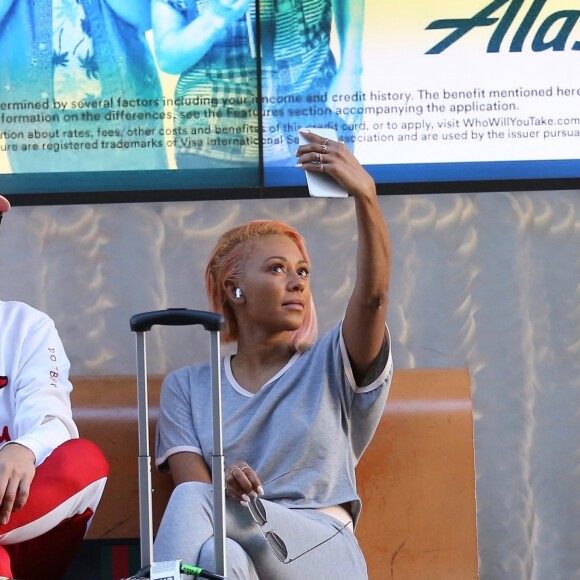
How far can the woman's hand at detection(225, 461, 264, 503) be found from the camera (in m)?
2.63

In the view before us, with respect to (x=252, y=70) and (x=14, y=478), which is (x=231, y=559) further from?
(x=252, y=70)

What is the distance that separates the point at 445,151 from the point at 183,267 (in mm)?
900

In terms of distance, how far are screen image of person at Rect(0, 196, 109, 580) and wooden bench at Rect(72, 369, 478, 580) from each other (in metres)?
0.55

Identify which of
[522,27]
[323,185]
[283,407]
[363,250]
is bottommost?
[283,407]

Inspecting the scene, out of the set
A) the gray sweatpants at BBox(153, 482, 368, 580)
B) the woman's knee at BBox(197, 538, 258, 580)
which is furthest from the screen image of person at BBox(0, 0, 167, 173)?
the woman's knee at BBox(197, 538, 258, 580)

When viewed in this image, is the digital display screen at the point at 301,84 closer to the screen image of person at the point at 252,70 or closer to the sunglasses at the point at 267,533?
the screen image of person at the point at 252,70

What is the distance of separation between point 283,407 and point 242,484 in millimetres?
459

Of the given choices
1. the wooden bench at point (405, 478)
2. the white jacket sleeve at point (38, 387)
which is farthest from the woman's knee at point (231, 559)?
the wooden bench at point (405, 478)

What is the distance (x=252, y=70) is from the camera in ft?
12.2

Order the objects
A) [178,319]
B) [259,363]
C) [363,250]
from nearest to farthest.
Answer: [178,319], [363,250], [259,363]

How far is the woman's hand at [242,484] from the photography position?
263 cm

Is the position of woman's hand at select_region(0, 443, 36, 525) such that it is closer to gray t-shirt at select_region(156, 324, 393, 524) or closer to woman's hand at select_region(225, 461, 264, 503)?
woman's hand at select_region(225, 461, 264, 503)

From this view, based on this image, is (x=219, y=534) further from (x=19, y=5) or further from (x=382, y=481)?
(x=19, y=5)

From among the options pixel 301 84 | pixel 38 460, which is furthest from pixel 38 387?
pixel 301 84
